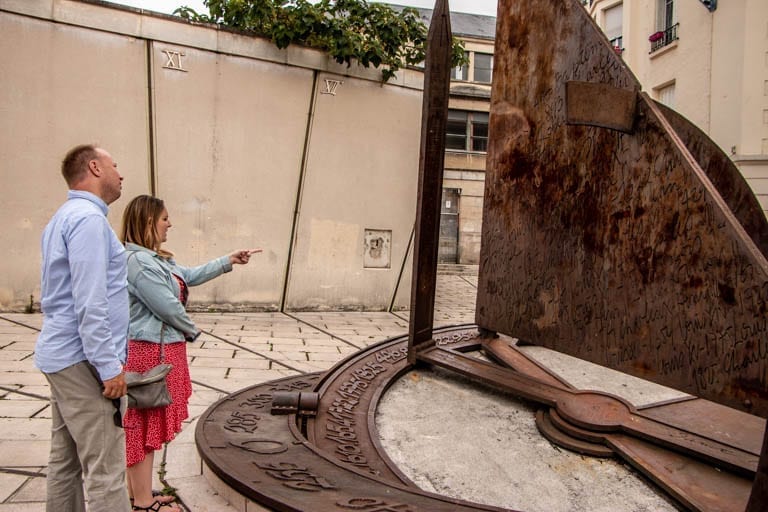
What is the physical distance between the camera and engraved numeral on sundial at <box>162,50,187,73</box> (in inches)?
306

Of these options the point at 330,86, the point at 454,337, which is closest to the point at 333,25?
the point at 330,86

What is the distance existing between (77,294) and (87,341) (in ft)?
0.54

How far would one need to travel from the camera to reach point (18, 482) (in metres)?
2.69

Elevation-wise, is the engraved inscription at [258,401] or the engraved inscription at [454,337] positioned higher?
the engraved inscription at [454,337]

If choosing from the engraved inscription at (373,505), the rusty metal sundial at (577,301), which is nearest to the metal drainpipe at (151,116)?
the rusty metal sundial at (577,301)

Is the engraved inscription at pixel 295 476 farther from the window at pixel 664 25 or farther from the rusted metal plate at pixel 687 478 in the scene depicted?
the window at pixel 664 25

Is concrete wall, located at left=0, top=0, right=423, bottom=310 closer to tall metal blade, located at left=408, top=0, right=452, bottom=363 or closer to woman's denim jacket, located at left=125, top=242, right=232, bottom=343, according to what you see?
tall metal blade, located at left=408, top=0, right=452, bottom=363

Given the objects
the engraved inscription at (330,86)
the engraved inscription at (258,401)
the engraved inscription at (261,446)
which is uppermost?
the engraved inscription at (330,86)

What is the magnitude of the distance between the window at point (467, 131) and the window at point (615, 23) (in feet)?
19.2

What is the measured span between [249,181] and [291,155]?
0.74m

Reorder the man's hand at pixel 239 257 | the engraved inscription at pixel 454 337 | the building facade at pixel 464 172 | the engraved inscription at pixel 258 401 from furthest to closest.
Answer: the building facade at pixel 464 172
the engraved inscription at pixel 454 337
the engraved inscription at pixel 258 401
the man's hand at pixel 239 257

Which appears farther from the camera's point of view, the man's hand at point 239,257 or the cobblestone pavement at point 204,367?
the man's hand at point 239,257

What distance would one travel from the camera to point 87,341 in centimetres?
194

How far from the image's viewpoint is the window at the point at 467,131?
885 inches
